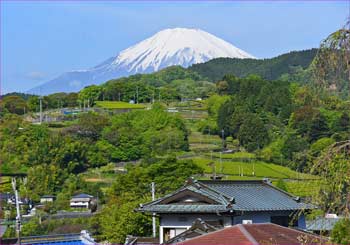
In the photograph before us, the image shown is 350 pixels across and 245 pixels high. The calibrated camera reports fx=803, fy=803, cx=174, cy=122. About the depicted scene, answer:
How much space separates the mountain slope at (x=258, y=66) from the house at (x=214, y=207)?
11140 centimetres

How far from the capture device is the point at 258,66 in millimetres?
139875

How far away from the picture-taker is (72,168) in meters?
67.3

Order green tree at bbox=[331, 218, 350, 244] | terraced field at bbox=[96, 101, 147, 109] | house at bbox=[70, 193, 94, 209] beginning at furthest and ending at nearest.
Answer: terraced field at bbox=[96, 101, 147, 109], house at bbox=[70, 193, 94, 209], green tree at bbox=[331, 218, 350, 244]

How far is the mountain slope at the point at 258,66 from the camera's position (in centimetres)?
12950

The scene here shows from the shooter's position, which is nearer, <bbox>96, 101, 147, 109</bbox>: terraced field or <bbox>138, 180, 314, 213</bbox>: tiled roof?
<bbox>138, 180, 314, 213</bbox>: tiled roof

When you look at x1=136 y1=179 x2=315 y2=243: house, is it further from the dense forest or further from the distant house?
the distant house

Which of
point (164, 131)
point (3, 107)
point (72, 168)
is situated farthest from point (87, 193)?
point (3, 107)

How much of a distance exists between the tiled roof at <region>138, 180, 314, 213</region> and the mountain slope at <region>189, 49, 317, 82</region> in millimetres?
110690

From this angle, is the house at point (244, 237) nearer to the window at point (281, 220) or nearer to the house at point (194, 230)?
the house at point (194, 230)

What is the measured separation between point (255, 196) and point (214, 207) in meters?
1.61

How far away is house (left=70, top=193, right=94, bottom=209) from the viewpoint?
5247 centimetres

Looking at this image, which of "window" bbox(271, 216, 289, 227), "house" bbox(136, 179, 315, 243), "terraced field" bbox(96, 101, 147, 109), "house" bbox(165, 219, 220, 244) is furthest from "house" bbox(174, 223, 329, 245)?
"terraced field" bbox(96, 101, 147, 109)

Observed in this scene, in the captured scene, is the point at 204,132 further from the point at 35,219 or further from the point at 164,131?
the point at 35,219

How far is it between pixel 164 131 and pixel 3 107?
24022 mm
